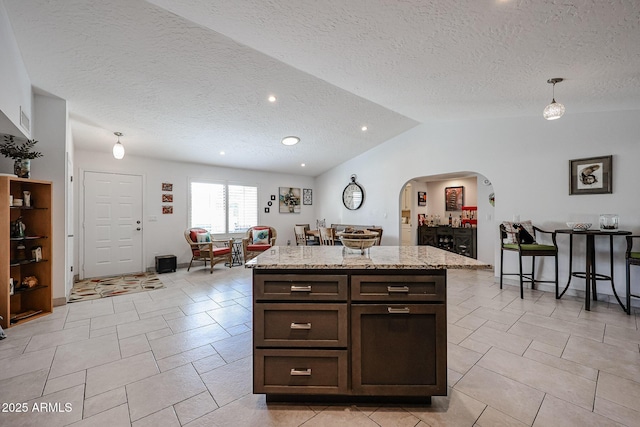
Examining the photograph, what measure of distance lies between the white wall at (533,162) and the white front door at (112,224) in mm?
5259

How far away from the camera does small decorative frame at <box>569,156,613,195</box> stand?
338 centimetres

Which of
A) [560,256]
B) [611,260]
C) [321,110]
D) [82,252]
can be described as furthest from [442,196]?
[82,252]

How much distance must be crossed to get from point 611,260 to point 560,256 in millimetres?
574

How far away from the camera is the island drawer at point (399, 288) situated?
1.53 meters

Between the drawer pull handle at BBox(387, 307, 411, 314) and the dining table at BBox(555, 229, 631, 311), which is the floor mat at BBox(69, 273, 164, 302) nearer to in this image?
the drawer pull handle at BBox(387, 307, 411, 314)

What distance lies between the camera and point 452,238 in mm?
6414

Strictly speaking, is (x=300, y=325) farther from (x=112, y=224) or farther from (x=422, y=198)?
(x=422, y=198)

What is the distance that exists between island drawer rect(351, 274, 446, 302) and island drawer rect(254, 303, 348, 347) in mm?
148

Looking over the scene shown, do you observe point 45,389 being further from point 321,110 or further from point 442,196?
point 442,196

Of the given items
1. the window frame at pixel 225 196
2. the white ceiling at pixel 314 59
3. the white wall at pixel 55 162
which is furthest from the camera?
the window frame at pixel 225 196

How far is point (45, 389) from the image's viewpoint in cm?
176

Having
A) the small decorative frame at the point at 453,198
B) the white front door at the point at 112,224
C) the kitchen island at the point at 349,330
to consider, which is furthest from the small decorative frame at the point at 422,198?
the white front door at the point at 112,224

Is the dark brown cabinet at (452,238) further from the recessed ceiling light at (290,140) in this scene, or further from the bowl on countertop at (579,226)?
the recessed ceiling light at (290,140)

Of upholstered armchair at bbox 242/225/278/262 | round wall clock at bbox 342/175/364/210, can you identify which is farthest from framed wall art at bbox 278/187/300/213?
round wall clock at bbox 342/175/364/210
